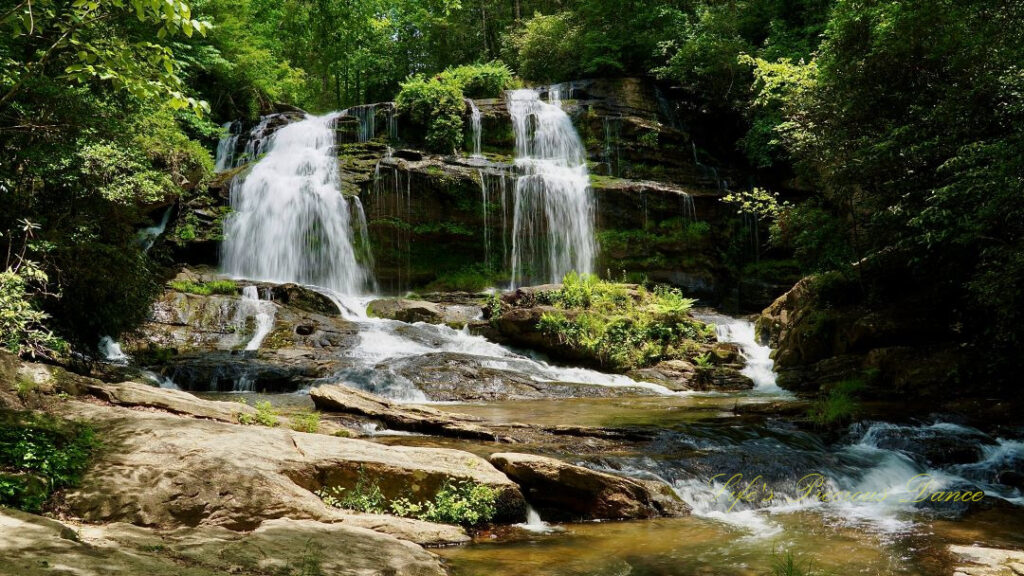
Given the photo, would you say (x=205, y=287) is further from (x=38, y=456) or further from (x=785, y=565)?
(x=785, y=565)

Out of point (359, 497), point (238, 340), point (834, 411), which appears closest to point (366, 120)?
point (238, 340)

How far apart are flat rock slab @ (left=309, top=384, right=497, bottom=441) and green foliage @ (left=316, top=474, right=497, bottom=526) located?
2230 millimetres

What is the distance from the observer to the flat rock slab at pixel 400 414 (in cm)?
747

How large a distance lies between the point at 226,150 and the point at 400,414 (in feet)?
65.6

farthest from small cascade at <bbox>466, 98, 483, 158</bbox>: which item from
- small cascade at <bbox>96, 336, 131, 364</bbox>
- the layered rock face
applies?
small cascade at <bbox>96, 336, 131, 364</bbox>

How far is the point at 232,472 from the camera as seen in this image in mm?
4262

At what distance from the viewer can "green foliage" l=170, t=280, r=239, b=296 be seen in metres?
15.5

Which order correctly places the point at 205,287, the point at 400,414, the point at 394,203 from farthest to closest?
the point at 394,203 → the point at 205,287 → the point at 400,414

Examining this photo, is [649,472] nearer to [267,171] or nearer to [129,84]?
[129,84]

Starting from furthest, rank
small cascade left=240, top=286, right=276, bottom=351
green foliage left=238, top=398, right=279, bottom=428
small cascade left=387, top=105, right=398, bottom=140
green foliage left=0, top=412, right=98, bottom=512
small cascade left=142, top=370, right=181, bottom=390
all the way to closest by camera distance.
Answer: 1. small cascade left=387, top=105, right=398, bottom=140
2. small cascade left=240, top=286, right=276, bottom=351
3. small cascade left=142, top=370, right=181, bottom=390
4. green foliage left=238, top=398, right=279, bottom=428
5. green foliage left=0, top=412, right=98, bottom=512

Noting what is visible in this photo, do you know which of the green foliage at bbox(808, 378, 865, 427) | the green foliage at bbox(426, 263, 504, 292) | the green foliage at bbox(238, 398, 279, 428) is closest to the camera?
the green foliage at bbox(238, 398, 279, 428)

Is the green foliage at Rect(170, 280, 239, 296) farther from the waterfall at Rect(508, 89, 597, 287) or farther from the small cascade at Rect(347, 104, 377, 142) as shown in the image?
the waterfall at Rect(508, 89, 597, 287)

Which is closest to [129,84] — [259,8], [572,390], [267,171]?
[572,390]

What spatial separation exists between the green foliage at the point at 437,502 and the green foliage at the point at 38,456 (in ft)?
5.55
